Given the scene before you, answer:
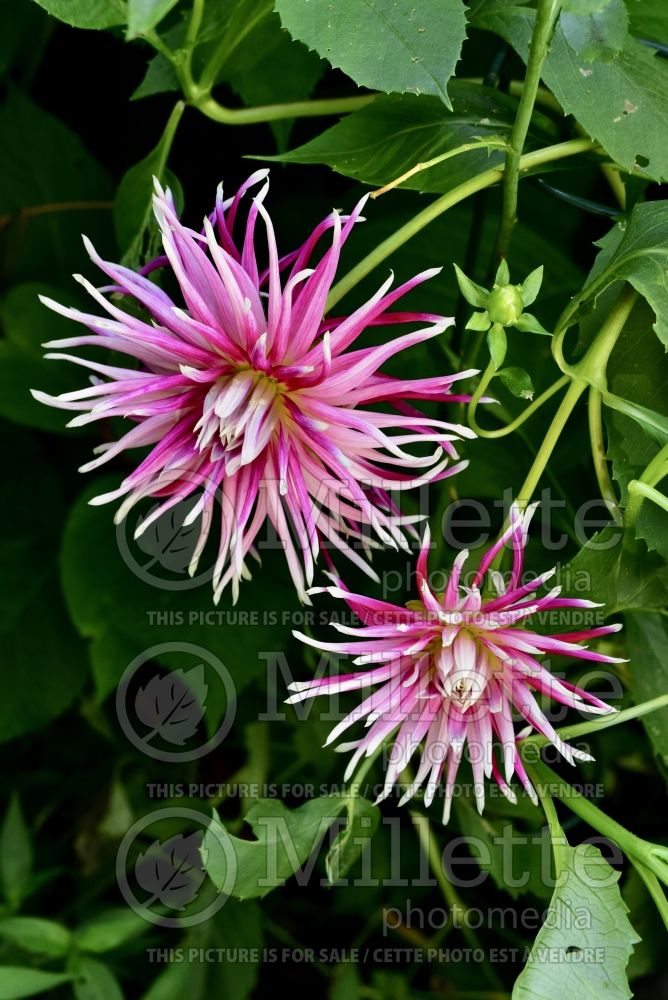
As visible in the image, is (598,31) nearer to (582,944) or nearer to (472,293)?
(472,293)

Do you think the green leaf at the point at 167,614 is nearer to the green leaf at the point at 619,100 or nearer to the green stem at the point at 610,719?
the green stem at the point at 610,719

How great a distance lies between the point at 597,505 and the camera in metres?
0.54

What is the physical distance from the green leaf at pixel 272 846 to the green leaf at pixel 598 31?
35 cm

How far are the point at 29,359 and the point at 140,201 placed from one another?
0.83 feet

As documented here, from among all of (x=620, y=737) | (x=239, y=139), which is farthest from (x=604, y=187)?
(x=620, y=737)

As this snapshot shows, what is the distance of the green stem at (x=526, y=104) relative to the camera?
1.22ft

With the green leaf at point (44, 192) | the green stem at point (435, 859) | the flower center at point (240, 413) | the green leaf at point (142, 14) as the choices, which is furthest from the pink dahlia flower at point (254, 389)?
the green leaf at point (44, 192)

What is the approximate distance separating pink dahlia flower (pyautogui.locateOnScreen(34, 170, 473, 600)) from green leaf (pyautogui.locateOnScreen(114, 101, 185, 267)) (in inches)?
2.5

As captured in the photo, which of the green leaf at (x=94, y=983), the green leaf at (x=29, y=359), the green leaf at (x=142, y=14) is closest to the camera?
the green leaf at (x=142, y=14)

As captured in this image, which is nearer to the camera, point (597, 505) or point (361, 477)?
point (361, 477)

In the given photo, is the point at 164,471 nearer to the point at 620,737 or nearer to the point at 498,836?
the point at 498,836

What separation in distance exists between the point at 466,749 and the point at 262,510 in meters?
0.16

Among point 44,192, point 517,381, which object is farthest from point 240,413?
point 44,192

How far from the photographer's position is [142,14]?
0.28 metres
